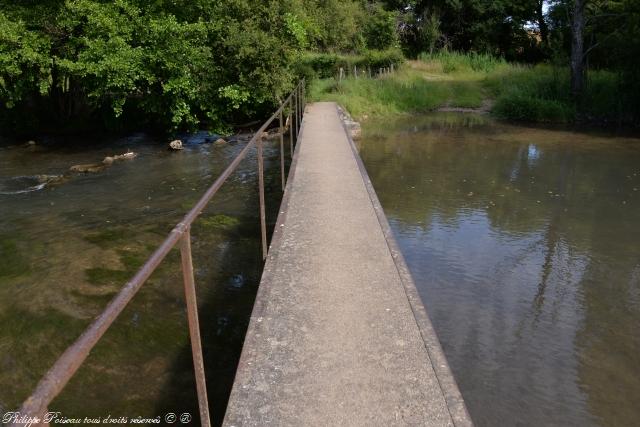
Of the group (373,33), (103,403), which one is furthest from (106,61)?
(373,33)

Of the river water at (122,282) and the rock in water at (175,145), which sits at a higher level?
the rock in water at (175,145)

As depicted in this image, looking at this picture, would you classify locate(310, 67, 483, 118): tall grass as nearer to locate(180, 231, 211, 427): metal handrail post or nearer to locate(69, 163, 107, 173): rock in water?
locate(69, 163, 107, 173): rock in water

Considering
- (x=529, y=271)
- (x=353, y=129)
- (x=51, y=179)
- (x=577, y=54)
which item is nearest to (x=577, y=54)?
(x=577, y=54)

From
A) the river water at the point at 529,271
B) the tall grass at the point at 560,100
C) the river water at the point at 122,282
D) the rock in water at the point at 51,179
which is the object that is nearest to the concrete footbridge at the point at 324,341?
the river water at the point at 122,282

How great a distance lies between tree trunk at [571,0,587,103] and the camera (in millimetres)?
18297

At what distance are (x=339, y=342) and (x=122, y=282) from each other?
3366mm

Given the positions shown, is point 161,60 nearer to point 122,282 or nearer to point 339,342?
point 122,282

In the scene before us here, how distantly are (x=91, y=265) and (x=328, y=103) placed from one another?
12338mm

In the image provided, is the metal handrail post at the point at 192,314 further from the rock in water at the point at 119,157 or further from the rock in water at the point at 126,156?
the rock in water at the point at 126,156

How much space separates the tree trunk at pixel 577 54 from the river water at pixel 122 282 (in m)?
12.7

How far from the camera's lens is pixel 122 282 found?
18.9ft

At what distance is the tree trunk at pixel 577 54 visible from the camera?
60.0 ft

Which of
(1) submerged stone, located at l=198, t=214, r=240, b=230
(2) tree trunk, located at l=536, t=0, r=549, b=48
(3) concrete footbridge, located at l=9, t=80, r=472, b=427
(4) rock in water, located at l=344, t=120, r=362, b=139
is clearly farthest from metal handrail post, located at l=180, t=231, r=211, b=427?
(2) tree trunk, located at l=536, t=0, r=549, b=48

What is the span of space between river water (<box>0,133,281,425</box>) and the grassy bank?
923 centimetres
